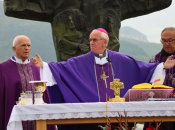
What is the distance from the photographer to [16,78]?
5.17m

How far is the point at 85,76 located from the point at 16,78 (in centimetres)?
114

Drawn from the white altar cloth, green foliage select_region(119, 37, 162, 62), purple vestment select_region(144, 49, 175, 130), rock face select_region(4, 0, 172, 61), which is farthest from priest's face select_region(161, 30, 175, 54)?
green foliage select_region(119, 37, 162, 62)

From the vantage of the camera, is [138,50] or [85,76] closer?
[85,76]

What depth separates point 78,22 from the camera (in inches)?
305

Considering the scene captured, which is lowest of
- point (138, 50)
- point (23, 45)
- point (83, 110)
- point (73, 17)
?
point (83, 110)

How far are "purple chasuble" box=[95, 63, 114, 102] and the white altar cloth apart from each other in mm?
1395

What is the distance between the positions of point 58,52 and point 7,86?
279 centimetres

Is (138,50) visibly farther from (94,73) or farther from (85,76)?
(85,76)

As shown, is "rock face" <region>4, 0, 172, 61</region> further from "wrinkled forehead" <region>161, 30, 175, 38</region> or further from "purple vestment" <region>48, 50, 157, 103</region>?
"wrinkled forehead" <region>161, 30, 175, 38</region>

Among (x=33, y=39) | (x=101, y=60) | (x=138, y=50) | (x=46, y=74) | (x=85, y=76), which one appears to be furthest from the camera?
(x=138, y=50)

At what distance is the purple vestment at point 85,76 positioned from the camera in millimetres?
4641

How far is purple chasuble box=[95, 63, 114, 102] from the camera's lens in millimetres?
4891

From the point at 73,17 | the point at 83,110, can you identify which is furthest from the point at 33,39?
the point at 83,110

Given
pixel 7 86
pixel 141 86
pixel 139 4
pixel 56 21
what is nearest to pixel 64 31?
pixel 56 21
